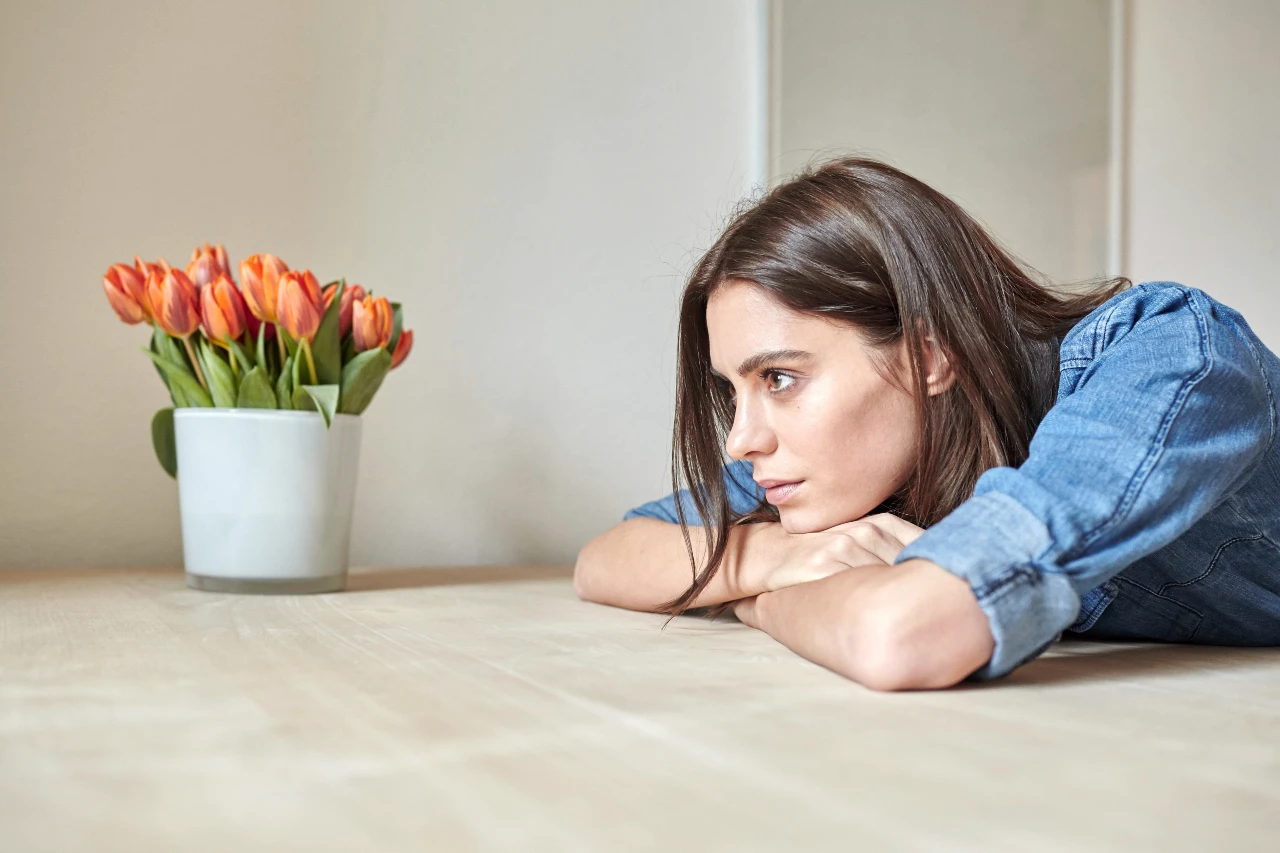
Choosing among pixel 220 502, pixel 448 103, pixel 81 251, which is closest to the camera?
pixel 220 502

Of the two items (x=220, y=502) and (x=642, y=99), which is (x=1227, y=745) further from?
(x=642, y=99)

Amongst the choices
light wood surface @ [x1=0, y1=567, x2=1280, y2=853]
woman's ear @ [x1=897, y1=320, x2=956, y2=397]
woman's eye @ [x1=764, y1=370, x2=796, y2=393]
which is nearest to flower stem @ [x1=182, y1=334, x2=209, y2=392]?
light wood surface @ [x1=0, y1=567, x2=1280, y2=853]

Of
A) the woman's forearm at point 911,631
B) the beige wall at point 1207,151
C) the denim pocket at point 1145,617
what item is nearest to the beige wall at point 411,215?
the beige wall at point 1207,151

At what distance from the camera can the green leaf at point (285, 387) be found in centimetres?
104

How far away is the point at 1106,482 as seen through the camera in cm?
58

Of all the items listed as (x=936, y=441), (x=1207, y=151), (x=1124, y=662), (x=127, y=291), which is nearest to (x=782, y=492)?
(x=936, y=441)

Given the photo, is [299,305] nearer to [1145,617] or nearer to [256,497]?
[256,497]

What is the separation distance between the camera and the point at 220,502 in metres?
1.04

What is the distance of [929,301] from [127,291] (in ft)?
2.61

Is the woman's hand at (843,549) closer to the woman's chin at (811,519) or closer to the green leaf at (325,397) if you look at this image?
the woman's chin at (811,519)

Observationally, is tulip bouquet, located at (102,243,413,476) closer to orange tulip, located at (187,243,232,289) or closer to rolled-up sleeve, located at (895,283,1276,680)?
orange tulip, located at (187,243,232,289)

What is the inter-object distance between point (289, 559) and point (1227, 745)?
0.87m

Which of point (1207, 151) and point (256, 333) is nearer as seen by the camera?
point (256, 333)

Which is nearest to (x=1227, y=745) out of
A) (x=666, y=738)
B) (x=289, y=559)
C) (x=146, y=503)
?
(x=666, y=738)
